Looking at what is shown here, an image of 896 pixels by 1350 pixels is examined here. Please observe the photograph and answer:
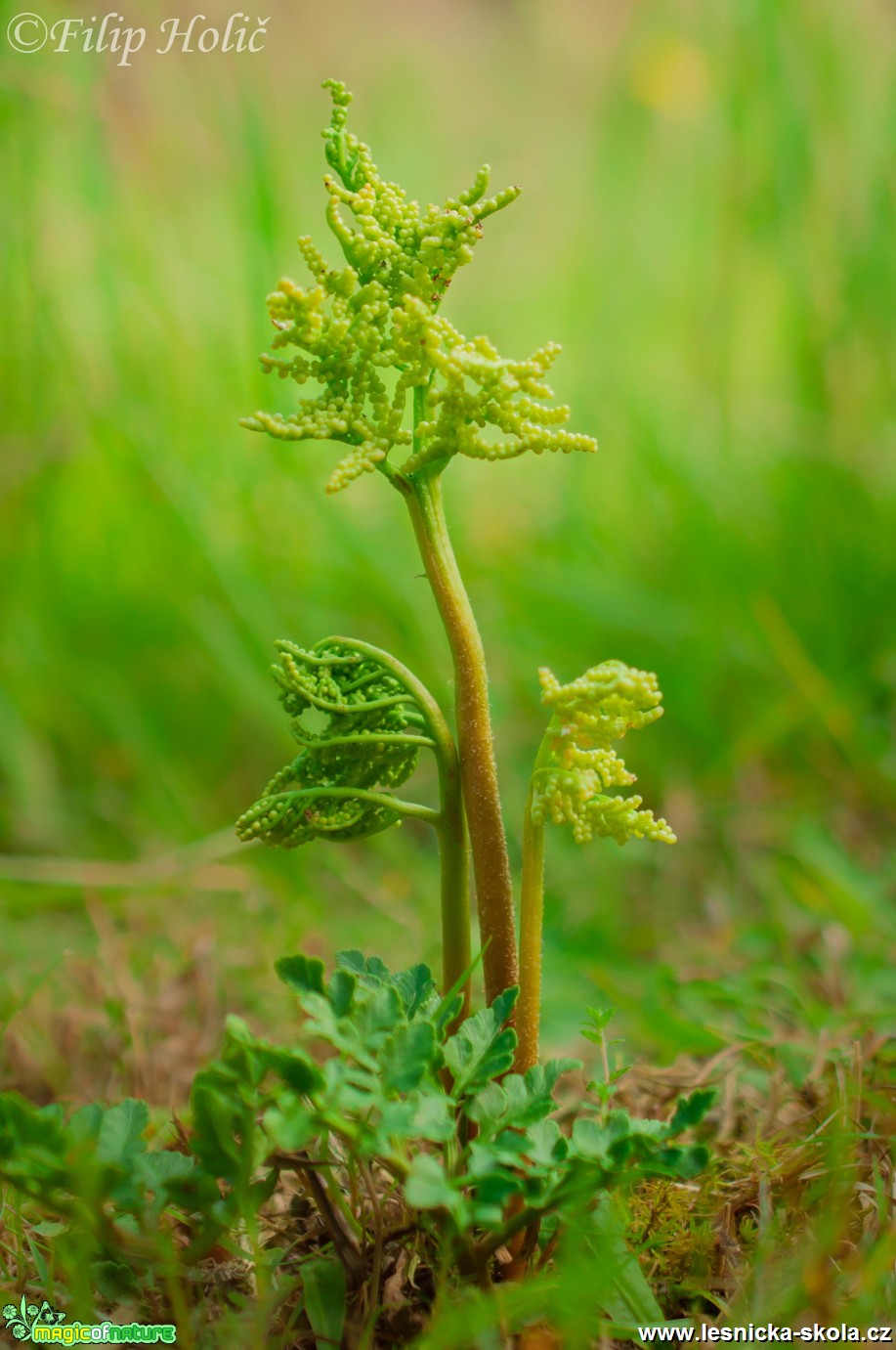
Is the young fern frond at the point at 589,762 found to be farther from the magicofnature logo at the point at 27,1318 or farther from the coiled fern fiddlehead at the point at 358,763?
the magicofnature logo at the point at 27,1318

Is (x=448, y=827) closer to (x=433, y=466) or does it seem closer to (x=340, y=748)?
(x=340, y=748)

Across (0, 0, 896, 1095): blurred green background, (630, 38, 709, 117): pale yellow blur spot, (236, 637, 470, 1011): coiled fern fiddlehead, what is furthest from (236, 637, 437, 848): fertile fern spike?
(630, 38, 709, 117): pale yellow blur spot

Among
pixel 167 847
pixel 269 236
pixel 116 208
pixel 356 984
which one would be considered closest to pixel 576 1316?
pixel 356 984

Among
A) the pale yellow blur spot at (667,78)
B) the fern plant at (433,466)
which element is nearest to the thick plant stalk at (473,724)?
the fern plant at (433,466)

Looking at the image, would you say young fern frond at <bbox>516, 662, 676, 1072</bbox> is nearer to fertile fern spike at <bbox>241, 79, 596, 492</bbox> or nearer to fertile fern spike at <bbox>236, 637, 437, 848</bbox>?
fertile fern spike at <bbox>236, 637, 437, 848</bbox>

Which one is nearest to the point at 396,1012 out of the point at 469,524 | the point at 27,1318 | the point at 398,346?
the point at 27,1318
